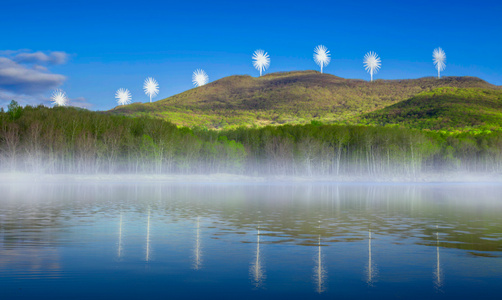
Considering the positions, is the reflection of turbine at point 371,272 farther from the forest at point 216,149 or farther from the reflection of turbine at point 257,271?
Answer: the forest at point 216,149

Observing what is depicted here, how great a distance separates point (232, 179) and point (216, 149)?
12.9 m

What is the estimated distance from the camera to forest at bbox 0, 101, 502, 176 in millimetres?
111438

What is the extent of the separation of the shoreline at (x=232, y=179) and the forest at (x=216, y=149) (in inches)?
147

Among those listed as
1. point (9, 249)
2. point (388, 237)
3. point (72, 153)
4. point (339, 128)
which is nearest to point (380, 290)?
point (388, 237)

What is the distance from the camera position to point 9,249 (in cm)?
2011

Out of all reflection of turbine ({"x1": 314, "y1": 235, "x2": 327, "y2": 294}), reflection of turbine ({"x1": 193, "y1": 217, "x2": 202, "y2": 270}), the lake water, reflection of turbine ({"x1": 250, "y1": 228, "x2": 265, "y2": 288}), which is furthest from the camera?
reflection of turbine ({"x1": 193, "y1": 217, "x2": 202, "y2": 270})

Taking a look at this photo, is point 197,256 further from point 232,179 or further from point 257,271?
point 232,179

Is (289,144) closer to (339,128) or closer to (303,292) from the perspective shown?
(339,128)

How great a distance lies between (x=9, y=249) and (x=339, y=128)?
133 metres

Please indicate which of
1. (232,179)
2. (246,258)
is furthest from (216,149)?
(246,258)

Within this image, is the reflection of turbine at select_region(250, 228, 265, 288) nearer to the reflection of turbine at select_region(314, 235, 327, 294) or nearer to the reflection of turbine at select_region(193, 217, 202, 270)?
the reflection of turbine at select_region(314, 235, 327, 294)

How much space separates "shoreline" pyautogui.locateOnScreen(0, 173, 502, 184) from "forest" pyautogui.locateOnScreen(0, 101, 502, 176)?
12.2 ft

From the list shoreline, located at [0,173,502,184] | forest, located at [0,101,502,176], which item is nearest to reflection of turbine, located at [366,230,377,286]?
shoreline, located at [0,173,502,184]

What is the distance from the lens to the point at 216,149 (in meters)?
132
